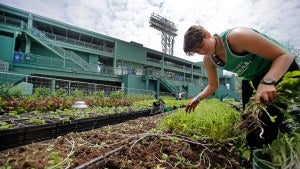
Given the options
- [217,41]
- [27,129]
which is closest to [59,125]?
[27,129]

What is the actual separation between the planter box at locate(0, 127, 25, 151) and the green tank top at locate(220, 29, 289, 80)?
10.3ft

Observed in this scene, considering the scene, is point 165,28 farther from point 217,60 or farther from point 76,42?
point 217,60

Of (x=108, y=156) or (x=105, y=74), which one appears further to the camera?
(x=105, y=74)

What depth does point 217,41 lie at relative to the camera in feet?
7.77

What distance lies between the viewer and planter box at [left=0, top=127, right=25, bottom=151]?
3080 mm

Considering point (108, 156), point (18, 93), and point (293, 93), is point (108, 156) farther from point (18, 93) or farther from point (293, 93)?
point (18, 93)

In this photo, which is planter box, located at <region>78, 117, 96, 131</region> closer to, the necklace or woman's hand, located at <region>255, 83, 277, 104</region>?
the necklace

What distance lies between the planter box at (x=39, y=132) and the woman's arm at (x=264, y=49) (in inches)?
129

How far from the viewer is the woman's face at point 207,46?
2242 mm

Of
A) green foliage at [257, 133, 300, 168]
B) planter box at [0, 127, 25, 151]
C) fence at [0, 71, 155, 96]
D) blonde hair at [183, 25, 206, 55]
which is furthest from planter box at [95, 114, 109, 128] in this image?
fence at [0, 71, 155, 96]

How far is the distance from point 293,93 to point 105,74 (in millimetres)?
23020

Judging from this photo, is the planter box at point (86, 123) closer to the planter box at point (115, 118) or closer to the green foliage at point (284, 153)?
the planter box at point (115, 118)

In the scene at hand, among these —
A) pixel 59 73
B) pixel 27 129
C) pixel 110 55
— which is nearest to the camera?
pixel 27 129

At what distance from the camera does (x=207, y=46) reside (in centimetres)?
226
